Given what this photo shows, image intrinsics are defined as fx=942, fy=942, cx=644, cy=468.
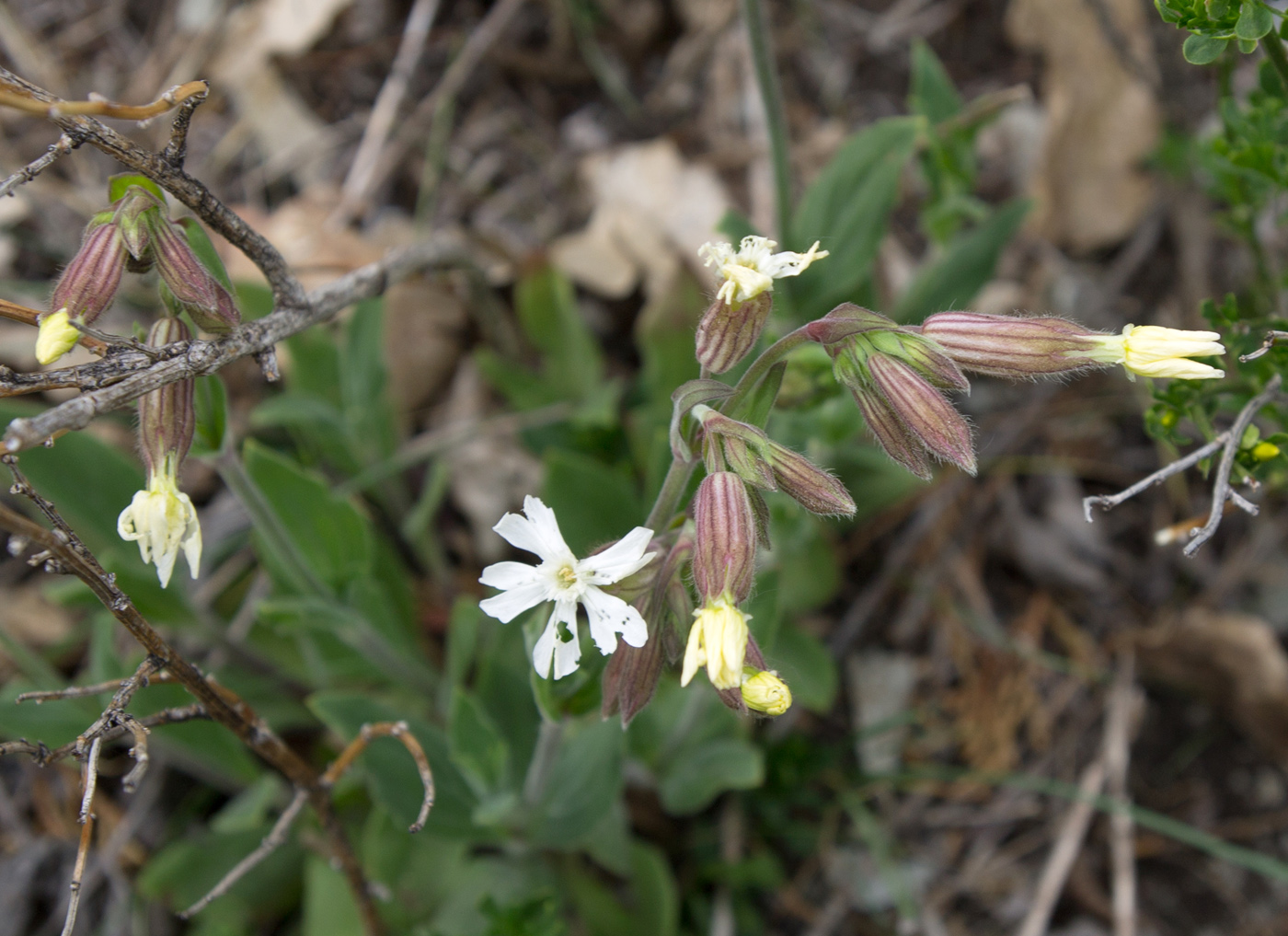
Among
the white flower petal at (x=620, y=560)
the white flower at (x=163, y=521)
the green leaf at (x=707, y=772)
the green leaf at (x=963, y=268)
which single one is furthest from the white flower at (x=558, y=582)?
the green leaf at (x=963, y=268)

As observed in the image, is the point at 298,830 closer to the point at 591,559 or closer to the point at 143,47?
the point at 591,559

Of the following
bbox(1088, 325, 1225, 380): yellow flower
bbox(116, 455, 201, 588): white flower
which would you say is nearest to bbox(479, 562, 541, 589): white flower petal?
bbox(116, 455, 201, 588): white flower

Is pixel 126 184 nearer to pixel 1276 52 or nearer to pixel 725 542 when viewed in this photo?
pixel 725 542

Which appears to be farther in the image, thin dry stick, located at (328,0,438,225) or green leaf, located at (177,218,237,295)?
A: thin dry stick, located at (328,0,438,225)

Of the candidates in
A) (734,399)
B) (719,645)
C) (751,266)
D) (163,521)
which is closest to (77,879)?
(163,521)

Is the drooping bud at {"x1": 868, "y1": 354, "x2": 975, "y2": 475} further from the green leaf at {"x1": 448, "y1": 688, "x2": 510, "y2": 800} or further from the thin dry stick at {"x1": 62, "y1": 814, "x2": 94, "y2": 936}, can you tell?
the thin dry stick at {"x1": 62, "y1": 814, "x2": 94, "y2": 936}

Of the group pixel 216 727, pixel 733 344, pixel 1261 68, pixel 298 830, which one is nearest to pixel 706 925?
pixel 298 830

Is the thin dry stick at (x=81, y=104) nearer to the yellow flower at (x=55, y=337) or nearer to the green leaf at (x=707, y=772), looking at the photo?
the yellow flower at (x=55, y=337)
